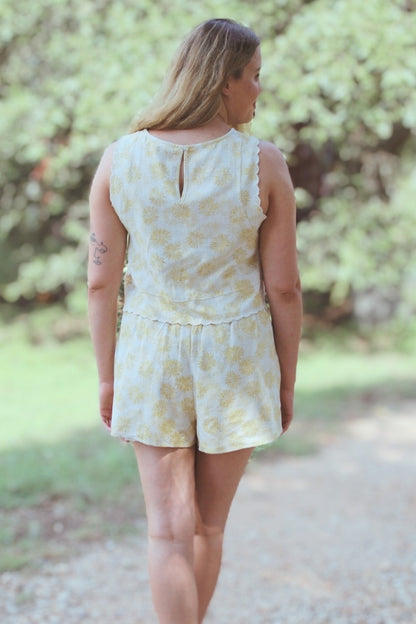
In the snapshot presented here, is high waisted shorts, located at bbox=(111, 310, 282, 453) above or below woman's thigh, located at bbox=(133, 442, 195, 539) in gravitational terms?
above

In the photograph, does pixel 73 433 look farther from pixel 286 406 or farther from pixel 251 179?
pixel 251 179

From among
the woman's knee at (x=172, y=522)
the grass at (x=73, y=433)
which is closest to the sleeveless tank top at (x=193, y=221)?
the woman's knee at (x=172, y=522)

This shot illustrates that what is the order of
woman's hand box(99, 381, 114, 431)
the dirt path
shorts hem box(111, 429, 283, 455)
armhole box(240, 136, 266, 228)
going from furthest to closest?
the dirt path → woman's hand box(99, 381, 114, 431) → shorts hem box(111, 429, 283, 455) → armhole box(240, 136, 266, 228)

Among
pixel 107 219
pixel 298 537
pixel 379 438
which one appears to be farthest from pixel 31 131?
pixel 107 219

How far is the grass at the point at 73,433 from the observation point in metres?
3.69

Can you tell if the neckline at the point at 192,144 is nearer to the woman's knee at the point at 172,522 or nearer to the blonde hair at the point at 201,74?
the blonde hair at the point at 201,74

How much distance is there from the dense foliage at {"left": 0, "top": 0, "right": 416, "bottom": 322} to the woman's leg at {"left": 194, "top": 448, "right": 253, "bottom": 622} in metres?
3.16

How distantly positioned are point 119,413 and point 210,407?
215 millimetres

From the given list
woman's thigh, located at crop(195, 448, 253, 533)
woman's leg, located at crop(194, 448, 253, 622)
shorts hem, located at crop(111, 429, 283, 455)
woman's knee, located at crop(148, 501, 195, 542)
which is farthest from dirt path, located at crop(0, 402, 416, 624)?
shorts hem, located at crop(111, 429, 283, 455)

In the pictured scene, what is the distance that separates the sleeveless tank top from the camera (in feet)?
5.77

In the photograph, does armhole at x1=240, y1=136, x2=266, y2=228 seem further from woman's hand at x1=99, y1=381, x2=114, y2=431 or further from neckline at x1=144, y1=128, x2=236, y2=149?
woman's hand at x1=99, y1=381, x2=114, y2=431

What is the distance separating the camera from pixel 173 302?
6.03 feet

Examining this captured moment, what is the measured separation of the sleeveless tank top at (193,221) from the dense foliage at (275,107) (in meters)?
2.99

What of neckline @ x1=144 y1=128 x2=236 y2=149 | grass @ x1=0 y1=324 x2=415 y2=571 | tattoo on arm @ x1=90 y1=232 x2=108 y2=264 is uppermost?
neckline @ x1=144 y1=128 x2=236 y2=149
